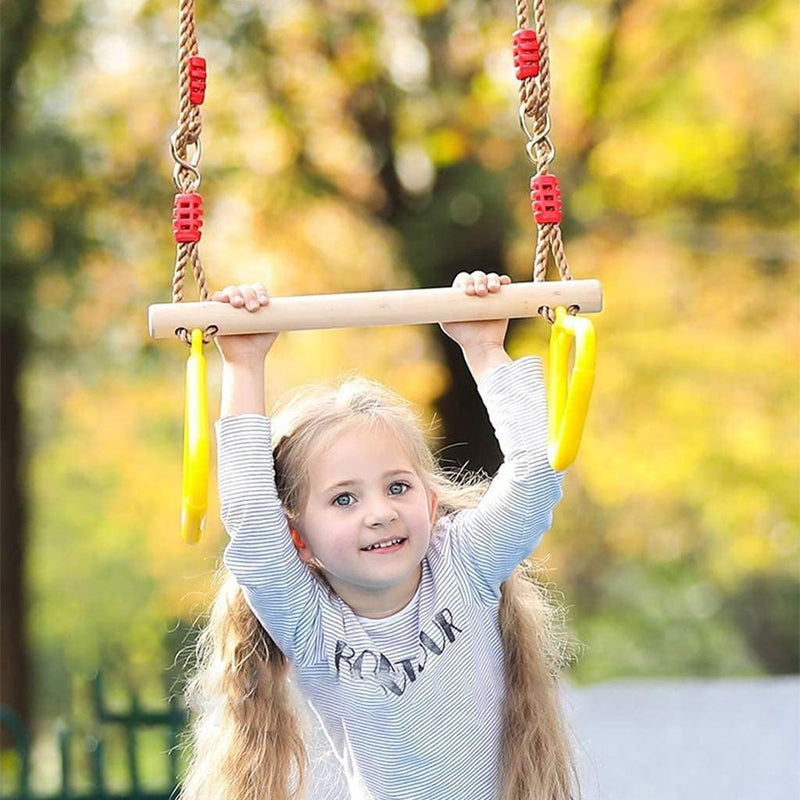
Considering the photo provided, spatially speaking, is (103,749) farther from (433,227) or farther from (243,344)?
(433,227)

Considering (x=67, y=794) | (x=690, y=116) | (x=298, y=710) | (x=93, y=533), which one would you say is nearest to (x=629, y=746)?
(x=67, y=794)

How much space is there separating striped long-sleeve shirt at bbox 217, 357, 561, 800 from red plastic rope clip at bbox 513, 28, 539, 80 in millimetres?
447

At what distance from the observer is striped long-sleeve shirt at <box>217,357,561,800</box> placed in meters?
2.03

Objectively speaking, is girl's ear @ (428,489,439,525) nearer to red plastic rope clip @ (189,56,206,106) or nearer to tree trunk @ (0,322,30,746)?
red plastic rope clip @ (189,56,206,106)

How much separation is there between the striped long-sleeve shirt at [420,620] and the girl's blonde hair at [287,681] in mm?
61

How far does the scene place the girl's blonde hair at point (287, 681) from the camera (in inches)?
85.9

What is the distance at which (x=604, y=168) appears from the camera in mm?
9078

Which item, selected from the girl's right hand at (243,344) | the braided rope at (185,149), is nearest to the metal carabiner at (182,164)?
the braided rope at (185,149)

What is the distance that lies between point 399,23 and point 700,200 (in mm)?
2540

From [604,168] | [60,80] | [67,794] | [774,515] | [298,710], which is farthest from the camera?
[774,515]

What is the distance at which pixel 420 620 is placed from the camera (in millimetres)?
2137

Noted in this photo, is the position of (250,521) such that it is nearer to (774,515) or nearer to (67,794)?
(67,794)

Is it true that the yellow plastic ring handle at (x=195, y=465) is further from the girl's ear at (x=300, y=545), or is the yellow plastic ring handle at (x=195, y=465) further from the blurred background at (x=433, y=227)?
the blurred background at (x=433, y=227)

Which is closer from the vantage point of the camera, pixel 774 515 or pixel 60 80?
pixel 60 80
